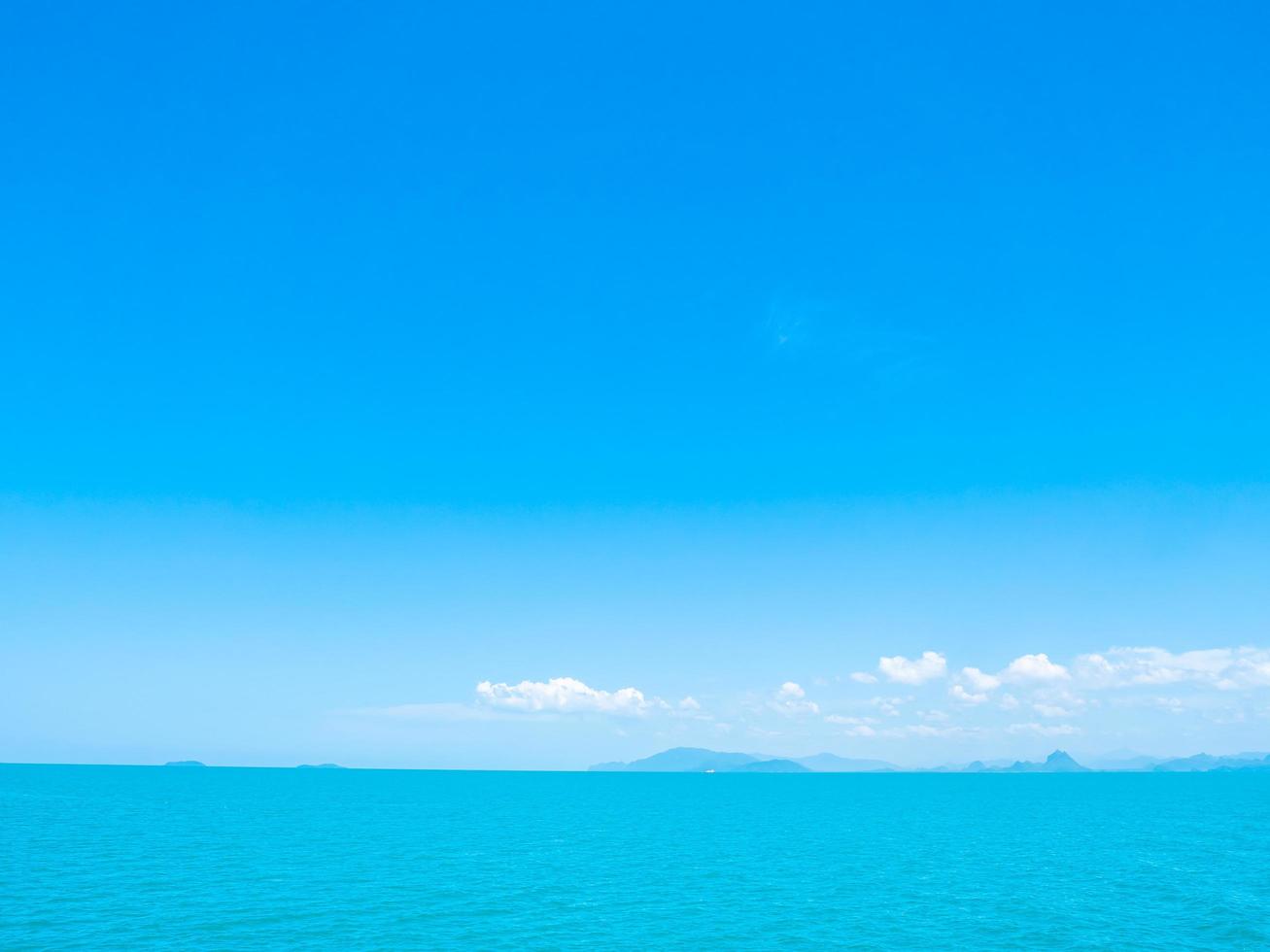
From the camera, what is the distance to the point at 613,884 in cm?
6794

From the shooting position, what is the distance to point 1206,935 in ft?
162

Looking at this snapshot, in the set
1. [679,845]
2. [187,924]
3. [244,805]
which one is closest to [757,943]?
[187,924]

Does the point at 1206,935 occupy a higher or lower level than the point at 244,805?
higher

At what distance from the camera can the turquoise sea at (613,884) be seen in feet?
159

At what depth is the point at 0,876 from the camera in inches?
2424

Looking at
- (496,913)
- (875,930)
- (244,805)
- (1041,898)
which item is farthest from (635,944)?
(244,805)

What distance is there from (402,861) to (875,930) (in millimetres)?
49442

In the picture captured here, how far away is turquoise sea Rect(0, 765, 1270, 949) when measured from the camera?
4850cm

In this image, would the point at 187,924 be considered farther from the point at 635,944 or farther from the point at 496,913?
the point at 635,944

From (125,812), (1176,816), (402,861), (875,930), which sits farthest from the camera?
(1176,816)

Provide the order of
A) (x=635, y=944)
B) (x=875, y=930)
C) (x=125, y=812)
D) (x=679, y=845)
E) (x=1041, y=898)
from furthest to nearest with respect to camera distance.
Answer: (x=125, y=812) → (x=679, y=845) → (x=1041, y=898) → (x=875, y=930) → (x=635, y=944)

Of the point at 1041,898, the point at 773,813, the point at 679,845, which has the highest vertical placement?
the point at 1041,898

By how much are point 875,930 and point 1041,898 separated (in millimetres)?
20152

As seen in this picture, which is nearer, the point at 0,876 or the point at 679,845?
the point at 0,876
